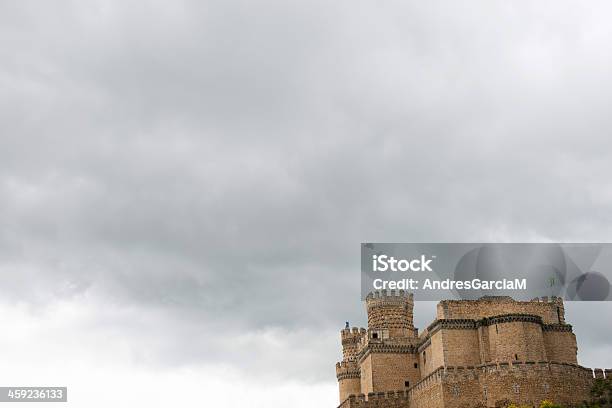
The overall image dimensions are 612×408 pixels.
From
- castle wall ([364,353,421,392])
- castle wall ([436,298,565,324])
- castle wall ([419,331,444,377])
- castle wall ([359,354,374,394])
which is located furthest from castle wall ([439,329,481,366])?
castle wall ([359,354,374,394])

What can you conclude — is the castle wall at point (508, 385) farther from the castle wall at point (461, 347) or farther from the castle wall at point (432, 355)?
the castle wall at point (432, 355)

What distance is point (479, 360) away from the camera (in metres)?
67.2

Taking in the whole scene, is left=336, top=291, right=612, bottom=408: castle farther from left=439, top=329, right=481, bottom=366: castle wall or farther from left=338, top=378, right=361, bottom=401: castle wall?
left=338, top=378, right=361, bottom=401: castle wall

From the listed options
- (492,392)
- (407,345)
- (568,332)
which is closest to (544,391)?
(492,392)

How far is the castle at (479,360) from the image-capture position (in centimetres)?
6425

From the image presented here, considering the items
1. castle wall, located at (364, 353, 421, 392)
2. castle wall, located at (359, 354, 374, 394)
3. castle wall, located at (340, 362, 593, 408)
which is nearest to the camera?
castle wall, located at (340, 362, 593, 408)

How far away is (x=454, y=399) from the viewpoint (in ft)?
212

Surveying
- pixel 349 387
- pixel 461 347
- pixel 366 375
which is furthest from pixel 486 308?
pixel 349 387

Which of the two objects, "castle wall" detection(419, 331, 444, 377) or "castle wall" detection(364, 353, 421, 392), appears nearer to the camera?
"castle wall" detection(419, 331, 444, 377)

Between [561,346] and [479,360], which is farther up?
[561,346]

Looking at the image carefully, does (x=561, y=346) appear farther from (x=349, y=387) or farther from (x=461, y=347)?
(x=349, y=387)

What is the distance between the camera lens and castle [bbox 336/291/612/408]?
6425 cm

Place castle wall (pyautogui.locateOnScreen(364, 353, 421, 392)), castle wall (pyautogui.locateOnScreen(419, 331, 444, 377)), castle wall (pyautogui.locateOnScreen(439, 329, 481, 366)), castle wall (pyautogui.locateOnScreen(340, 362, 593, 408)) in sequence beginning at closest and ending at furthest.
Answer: castle wall (pyautogui.locateOnScreen(340, 362, 593, 408)), castle wall (pyautogui.locateOnScreen(439, 329, 481, 366)), castle wall (pyautogui.locateOnScreen(419, 331, 444, 377)), castle wall (pyautogui.locateOnScreen(364, 353, 421, 392))

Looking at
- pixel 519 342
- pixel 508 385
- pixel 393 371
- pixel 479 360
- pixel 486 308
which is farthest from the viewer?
pixel 393 371
